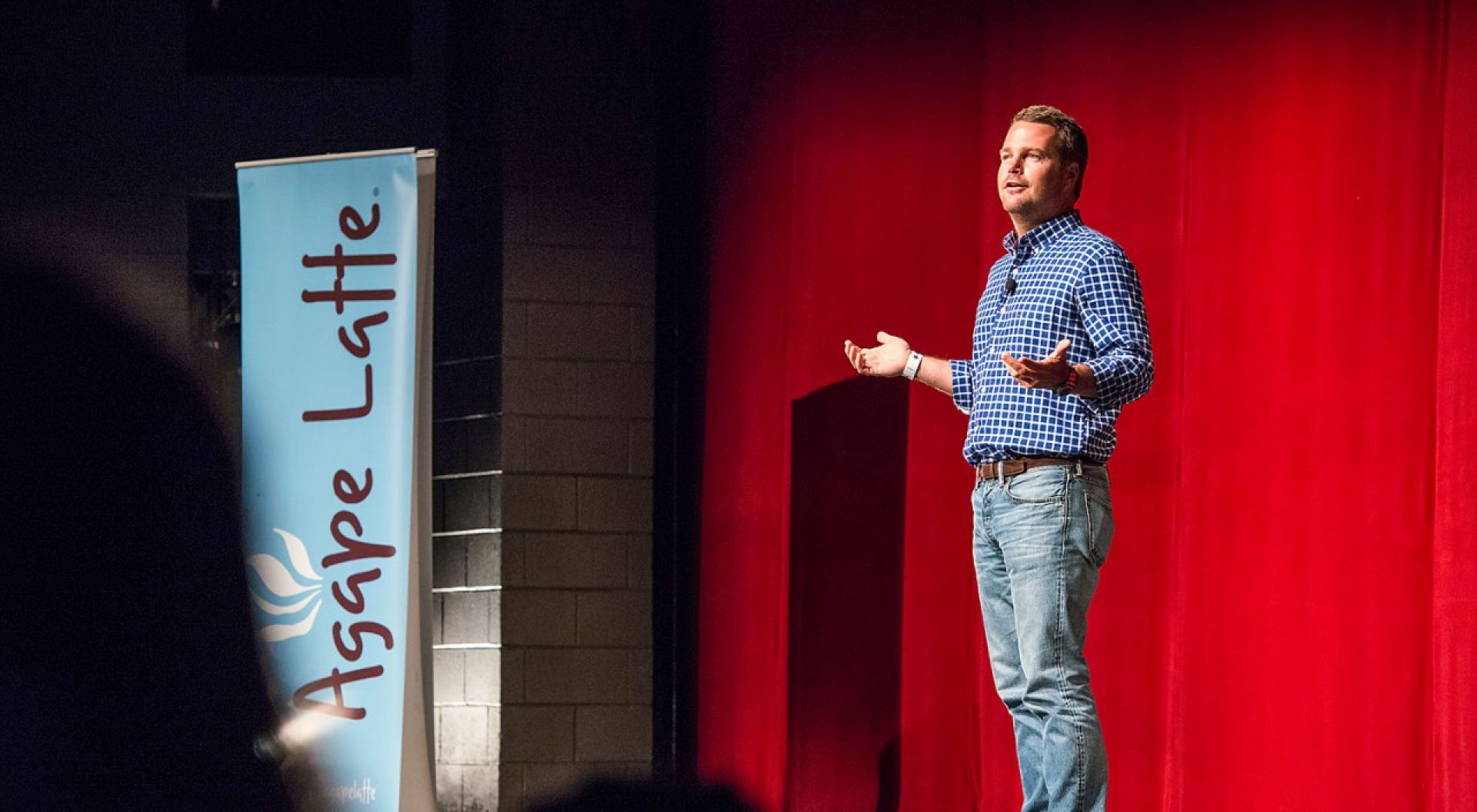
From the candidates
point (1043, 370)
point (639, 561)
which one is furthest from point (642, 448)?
point (1043, 370)

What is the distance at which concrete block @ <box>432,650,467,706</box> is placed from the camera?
3.97 metres

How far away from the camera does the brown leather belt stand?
257cm

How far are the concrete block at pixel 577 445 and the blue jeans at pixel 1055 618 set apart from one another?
1.56m

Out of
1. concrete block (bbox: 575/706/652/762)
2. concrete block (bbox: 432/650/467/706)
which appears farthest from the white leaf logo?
concrete block (bbox: 575/706/652/762)

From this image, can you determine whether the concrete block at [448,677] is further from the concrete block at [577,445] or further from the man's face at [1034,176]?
the man's face at [1034,176]

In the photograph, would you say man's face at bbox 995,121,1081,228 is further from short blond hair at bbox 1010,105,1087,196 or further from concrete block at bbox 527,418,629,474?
concrete block at bbox 527,418,629,474

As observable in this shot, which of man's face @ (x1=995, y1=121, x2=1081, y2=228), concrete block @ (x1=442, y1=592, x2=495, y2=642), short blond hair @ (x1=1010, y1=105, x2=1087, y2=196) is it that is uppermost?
short blond hair @ (x1=1010, y1=105, x2=1087, y2=196)

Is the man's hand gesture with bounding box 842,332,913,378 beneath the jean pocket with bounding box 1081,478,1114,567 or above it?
above

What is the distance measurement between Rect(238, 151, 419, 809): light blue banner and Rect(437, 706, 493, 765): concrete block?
47 centimetres

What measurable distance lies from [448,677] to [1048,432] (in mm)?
1977

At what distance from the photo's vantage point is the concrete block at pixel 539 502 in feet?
12.9

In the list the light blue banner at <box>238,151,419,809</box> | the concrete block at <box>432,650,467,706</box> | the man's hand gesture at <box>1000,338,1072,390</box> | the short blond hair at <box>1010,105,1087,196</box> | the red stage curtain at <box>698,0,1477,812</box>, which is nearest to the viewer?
the man's hand gesture at <box>1000,338,1072,390</box>

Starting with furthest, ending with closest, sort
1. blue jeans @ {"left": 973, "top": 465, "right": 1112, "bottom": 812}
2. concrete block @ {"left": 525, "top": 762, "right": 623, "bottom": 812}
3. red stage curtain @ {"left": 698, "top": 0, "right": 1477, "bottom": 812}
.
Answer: concrete block @ {"left": 525, "top": 762, "right": 623, "bottom": 812}
red stage curtain @ {"left": 698, "top": 0, "right": 1477, "bottom": 812}
blue jeans @ {"left": 973, "top": 465, "right": 1112, "bottom": 812}

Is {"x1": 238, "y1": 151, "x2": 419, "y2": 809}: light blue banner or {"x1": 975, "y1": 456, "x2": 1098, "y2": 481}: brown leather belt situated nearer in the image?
{"x1": 975, "y1": 456, "x2": 1098, "y2": 481}: brown leather belt
